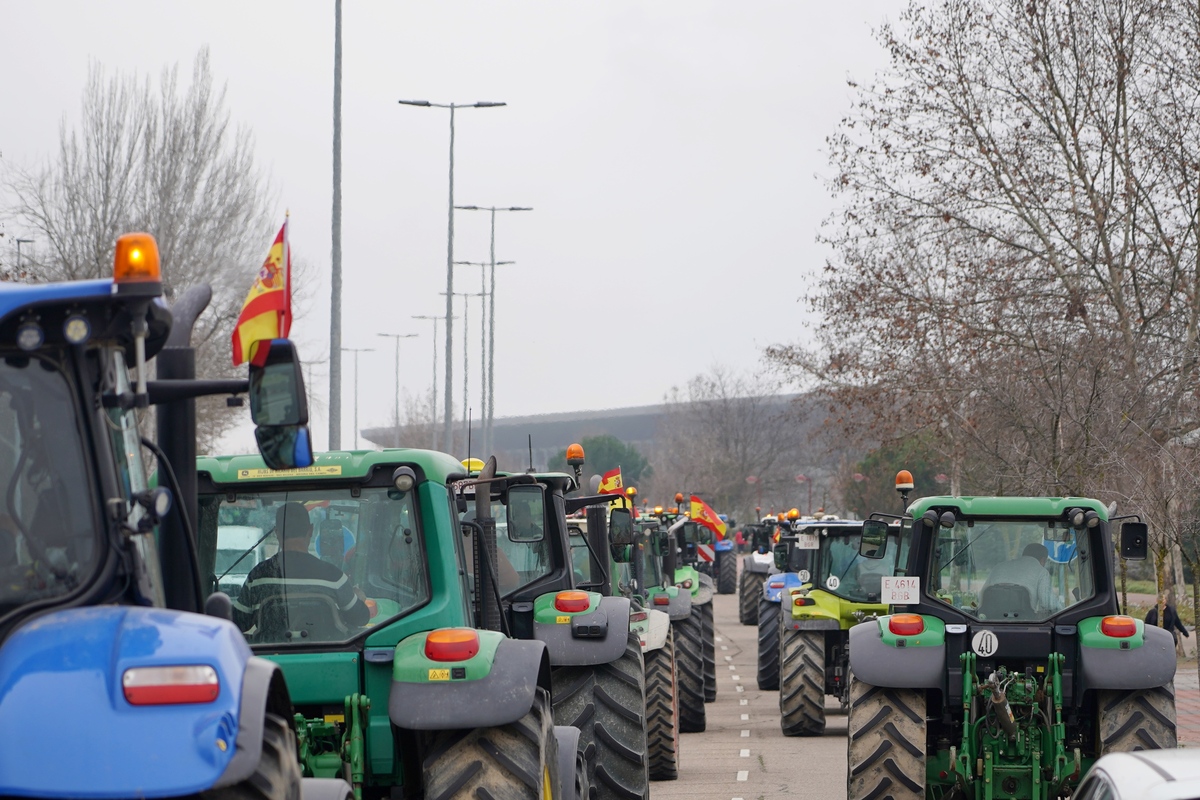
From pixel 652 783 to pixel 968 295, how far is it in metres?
15.0

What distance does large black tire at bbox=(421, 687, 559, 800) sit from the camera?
233 inches

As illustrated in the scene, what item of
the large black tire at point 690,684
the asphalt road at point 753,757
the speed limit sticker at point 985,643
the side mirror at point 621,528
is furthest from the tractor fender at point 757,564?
the speed limit sticker at point 985,643

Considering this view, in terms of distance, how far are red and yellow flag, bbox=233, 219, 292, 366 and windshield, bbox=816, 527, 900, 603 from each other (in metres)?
12.5

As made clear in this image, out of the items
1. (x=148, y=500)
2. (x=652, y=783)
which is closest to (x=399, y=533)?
(x=148, y=500)

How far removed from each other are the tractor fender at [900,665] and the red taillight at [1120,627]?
3.21ft

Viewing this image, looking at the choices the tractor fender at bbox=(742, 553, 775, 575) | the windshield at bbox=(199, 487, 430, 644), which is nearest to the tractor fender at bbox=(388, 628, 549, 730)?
the windshield at bbox=(199, 487, 430, 644)

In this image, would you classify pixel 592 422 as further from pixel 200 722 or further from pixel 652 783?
pixel 200 722

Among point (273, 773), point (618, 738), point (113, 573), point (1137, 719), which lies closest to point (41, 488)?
point (113, 573)

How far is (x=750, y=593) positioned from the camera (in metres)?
33.8

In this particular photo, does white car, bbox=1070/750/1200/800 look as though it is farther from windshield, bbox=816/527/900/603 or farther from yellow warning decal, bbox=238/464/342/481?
windshield, bbox=816/527/900/603

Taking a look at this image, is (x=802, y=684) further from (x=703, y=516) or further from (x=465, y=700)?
(x=703, y=516)

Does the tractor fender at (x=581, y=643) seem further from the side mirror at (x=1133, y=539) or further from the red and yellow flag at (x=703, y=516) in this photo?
the red and yellow flag at (x=703, y=516)

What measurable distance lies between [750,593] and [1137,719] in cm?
2434

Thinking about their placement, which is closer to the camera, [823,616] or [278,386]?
[278,386]
